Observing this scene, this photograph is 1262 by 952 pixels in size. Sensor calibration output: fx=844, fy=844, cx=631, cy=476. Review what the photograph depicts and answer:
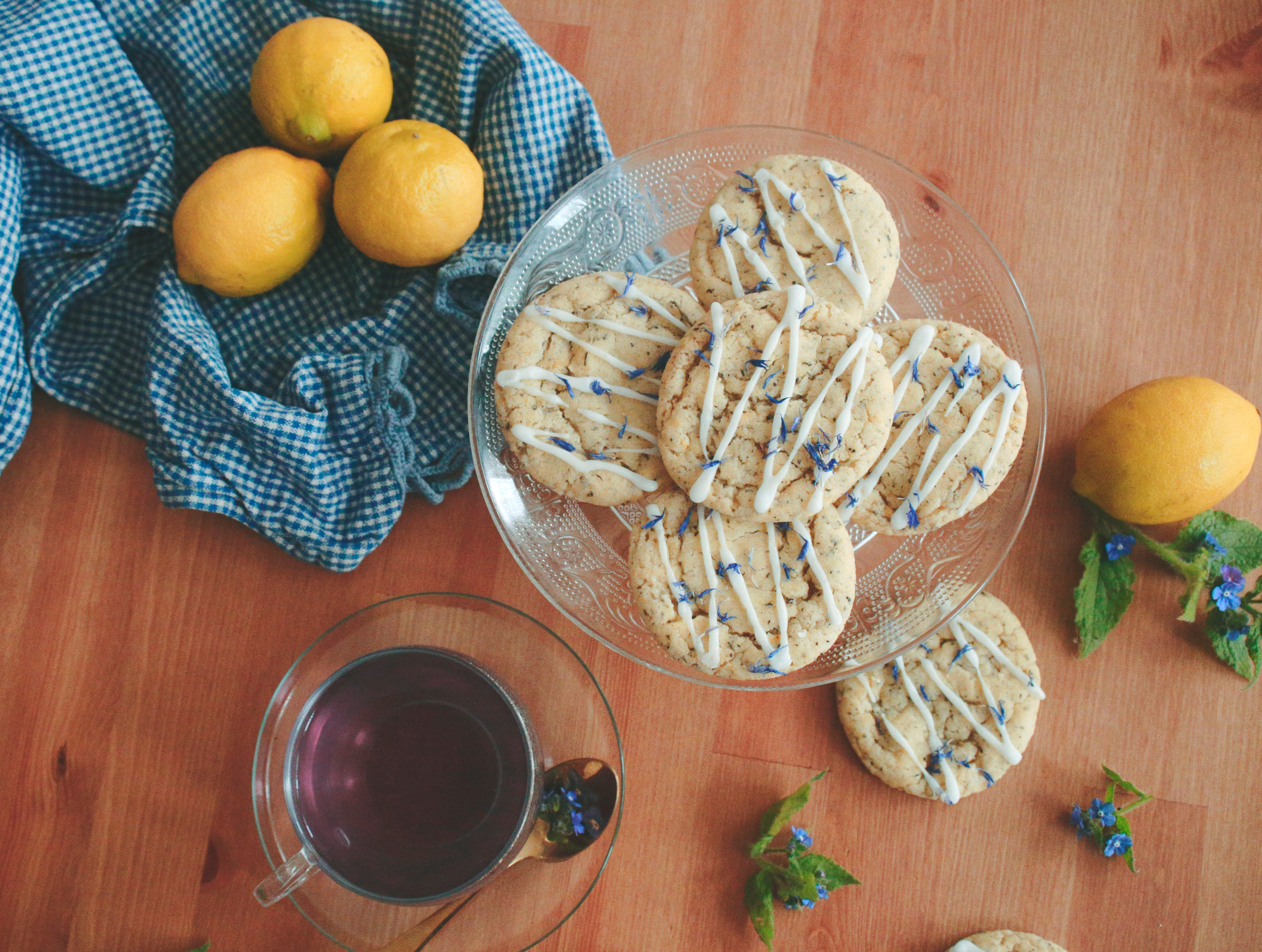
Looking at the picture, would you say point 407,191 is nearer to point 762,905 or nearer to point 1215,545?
point 762,905

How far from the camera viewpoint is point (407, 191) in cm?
107

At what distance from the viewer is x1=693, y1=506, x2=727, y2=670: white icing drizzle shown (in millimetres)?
971

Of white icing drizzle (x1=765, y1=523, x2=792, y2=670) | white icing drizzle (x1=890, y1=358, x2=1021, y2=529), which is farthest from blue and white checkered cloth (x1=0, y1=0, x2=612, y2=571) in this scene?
white icing drizzle (x1=890, y1=358, x2=1021, y2=529)

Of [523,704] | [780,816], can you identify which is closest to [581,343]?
[523,704]

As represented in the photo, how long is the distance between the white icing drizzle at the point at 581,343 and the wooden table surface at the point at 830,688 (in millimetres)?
323

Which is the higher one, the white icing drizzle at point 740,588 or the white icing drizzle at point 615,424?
the white icing drizzle at point 615,424

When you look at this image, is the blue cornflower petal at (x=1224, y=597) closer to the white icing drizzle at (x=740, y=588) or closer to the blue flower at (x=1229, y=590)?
the blue flower at (x=1229, y=590)

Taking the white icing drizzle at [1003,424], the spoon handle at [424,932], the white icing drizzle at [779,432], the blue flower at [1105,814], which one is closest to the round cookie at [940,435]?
the white icing drizzle at [1003,424]

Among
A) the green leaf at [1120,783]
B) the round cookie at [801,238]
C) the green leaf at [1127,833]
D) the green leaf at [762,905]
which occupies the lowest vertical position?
the green leaf at [762,905]

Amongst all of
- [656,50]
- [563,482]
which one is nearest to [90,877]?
[563,482]

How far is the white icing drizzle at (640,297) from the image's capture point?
1010 millimetres

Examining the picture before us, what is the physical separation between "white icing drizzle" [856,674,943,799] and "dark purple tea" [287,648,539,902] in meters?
0.49

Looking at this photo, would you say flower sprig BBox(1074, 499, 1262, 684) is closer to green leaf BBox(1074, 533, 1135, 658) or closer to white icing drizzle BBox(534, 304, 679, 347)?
green leaf BBox(1074, 533, 1135, 658)

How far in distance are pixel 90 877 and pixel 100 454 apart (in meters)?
0.60
